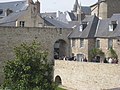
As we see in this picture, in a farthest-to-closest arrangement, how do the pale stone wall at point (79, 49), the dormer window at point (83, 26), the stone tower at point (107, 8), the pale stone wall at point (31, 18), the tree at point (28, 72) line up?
the stone tower at point (107, 8)
the pale stone wall at point (31, 18)
the dormer window at point (83, 26)
the pale stone wall at point (79, 49)
the tree at point (28, 72)

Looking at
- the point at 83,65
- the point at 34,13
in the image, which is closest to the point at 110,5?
the point at 34,13

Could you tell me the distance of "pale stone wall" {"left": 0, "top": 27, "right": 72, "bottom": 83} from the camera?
131 feet

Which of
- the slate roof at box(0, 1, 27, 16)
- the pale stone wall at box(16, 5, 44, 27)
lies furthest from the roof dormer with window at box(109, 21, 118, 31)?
the slate roof at box(0, 1, 27, 16)

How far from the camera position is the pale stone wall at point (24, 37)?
3991 cm

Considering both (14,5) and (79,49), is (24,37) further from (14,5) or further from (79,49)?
(14,5)

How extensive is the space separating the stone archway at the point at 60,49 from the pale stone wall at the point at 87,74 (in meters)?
4.80

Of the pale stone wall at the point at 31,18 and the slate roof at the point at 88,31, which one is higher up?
the pale stone wall at the point at 31,18

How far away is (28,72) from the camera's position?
2458 cm

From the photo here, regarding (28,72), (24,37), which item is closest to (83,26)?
(24,37)

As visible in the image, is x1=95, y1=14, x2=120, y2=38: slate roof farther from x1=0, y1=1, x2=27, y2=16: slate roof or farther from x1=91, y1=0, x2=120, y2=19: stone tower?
x1=0, y1=1, x2=27, y2=16: slate roof

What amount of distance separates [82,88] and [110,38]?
692 centimetres

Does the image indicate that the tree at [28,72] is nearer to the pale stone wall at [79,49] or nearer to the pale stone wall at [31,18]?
the pale stone wall at [79,49]

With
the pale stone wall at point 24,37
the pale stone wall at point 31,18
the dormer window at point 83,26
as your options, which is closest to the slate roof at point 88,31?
the dormer window at point 83,26

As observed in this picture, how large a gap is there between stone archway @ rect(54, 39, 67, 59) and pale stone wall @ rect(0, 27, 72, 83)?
879mm
